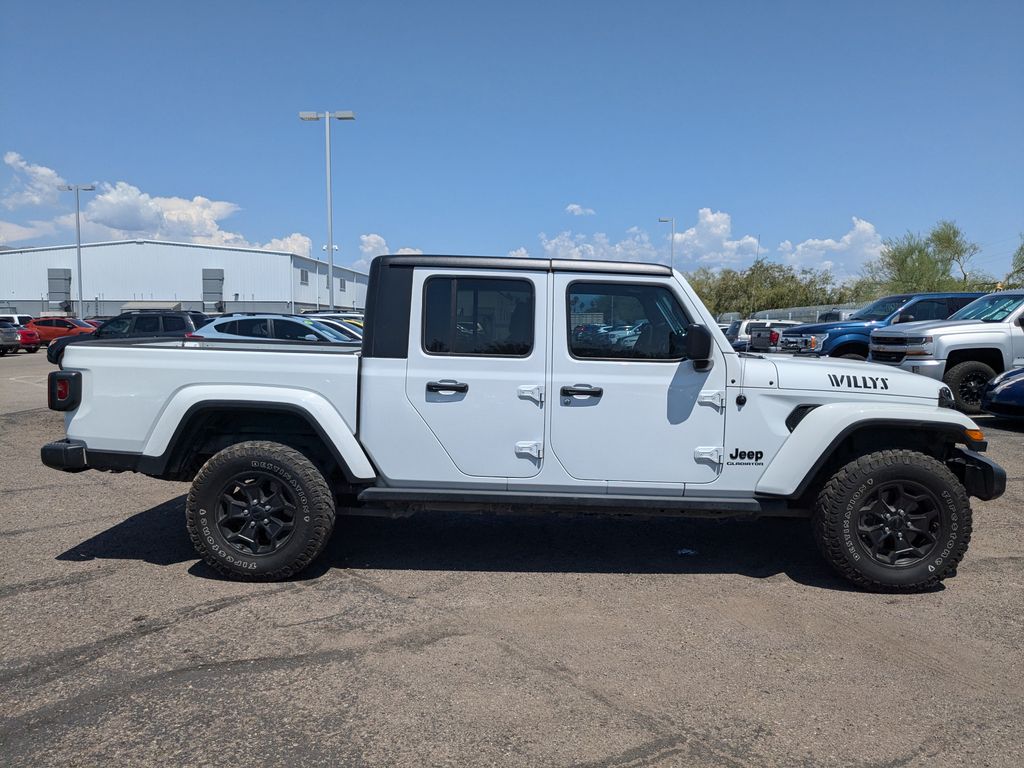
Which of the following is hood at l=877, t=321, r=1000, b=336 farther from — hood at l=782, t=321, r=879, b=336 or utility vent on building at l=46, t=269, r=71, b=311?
utility vent on building at l=46, t=269, r=71, b=311

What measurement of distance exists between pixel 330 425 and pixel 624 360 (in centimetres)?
176

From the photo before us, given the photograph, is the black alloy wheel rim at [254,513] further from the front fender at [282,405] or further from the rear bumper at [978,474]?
the rear bumper at [978,474]

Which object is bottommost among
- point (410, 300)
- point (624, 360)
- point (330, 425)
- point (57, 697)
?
point (57, 697)

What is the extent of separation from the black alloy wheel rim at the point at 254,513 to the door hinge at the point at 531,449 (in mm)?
1387

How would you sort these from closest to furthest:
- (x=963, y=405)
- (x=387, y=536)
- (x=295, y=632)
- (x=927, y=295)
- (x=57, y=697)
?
(x=57, y=697)
(x=295, y=632)
(x=387, y=536)
(x=963, y=405)
(x=927, y=295)

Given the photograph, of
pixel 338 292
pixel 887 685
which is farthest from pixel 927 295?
pixel 338 292

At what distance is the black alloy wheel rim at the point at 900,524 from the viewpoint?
4441 mm

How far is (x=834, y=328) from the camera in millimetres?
16422

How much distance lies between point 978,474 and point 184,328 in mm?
19138

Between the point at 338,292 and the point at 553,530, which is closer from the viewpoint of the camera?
the point at 553,530

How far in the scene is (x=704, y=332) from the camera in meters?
4.30

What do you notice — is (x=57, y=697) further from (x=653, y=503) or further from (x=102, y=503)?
(x=102, y=503)

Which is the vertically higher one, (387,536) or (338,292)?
(338,292)

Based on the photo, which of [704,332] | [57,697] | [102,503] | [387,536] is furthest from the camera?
[102,503]
